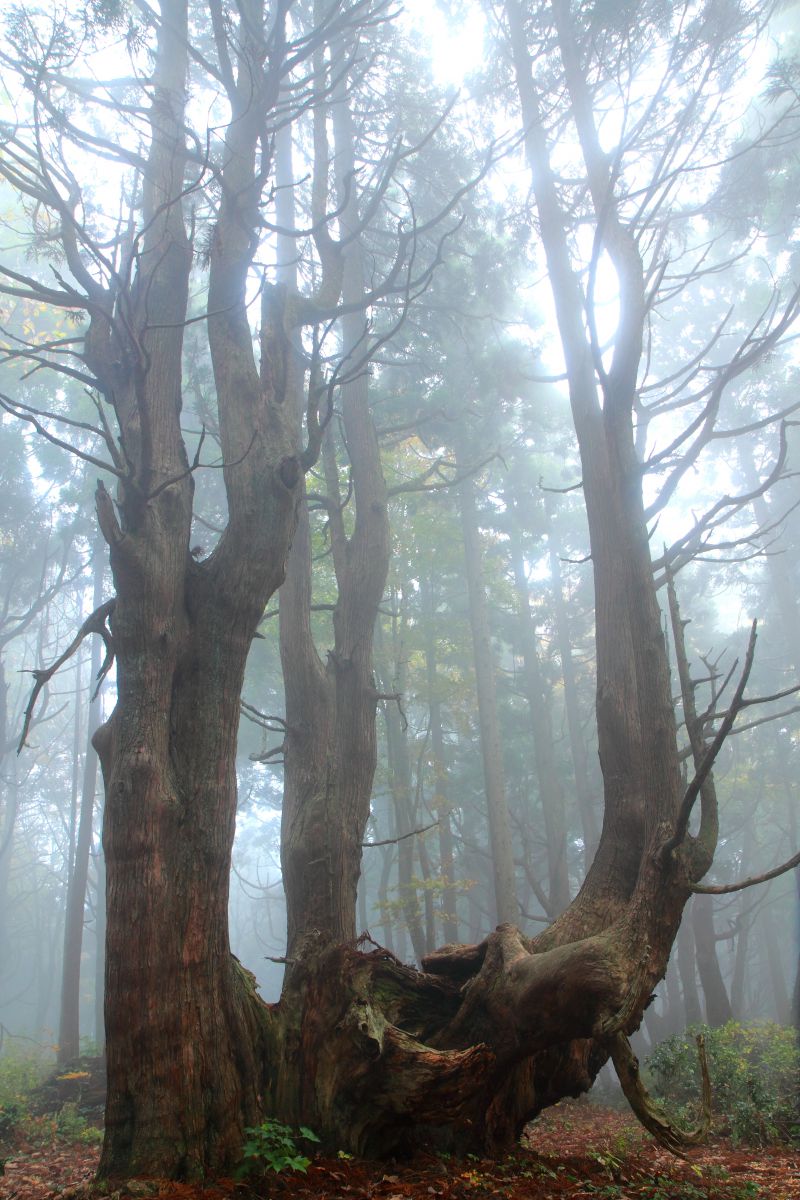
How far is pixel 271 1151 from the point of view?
11.9 feet

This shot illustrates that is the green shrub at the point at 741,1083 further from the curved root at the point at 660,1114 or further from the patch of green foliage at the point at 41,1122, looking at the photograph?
the patch of green foliage at the point at 41,1122

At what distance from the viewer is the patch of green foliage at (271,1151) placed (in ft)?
11.5

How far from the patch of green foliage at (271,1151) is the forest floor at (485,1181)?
0.07 metres

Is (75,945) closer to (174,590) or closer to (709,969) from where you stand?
(709,969)

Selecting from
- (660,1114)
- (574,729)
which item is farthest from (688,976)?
(660,1114)

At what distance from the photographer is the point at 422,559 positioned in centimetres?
1884

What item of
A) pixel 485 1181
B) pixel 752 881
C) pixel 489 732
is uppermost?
pixel 489 732

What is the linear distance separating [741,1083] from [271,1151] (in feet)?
24.8

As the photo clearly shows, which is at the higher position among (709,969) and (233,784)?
(233,784)

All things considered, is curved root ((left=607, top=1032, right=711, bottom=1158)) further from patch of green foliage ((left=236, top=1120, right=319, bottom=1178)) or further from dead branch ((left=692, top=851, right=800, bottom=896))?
patch of green foliage ((left=236, top=1120, right=319, bottom=1178))

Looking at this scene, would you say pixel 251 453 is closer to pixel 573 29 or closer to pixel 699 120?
pixel 573 29

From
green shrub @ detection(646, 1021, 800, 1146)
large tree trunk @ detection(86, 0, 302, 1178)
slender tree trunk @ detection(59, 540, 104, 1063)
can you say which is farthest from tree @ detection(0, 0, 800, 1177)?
slender tree trunk @ detection(59, 540, 104, 1063)

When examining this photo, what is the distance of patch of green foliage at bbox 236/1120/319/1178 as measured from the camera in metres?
3.49

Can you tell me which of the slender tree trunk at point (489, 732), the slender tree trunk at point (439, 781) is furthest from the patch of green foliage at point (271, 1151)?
the slender tree trunk at point (439, 781)
